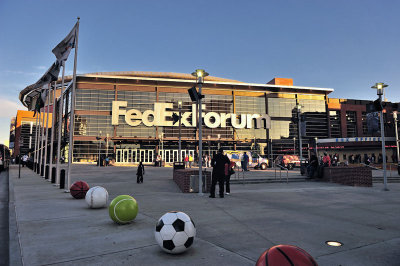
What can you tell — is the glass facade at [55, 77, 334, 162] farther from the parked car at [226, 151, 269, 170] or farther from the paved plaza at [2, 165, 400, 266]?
the paved plaza at [2, 165, 400, 266]

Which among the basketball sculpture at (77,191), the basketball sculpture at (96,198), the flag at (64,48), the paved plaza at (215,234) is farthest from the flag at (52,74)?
the basketball sculpture at (96,198)

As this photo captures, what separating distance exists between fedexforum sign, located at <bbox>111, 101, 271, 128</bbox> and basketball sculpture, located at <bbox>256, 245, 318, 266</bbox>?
47.9m

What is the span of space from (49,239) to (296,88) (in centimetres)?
5997

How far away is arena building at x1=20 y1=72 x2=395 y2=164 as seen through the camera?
163ft

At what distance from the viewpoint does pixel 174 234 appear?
3.82 metres

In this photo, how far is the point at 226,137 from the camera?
54375 millimetres

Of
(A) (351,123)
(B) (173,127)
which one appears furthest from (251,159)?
(A) (351,123)

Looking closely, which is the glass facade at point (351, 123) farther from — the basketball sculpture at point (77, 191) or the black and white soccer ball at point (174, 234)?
the black and white soccer ball at point (174, 234)

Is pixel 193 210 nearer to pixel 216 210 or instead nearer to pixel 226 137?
pixel 216 210

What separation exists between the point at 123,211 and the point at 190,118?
154 feet

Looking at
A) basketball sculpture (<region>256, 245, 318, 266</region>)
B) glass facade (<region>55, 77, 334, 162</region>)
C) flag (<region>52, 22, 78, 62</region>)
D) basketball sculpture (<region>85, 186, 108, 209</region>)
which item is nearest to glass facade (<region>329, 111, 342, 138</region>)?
glass facade (<region>55, 77, 334, 162</region>)

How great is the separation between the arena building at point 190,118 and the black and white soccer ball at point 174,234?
44.0 metres

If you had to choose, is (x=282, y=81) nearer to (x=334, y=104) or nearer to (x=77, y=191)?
(x=334, y=104)

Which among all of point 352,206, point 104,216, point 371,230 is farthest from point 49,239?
point 352,206
